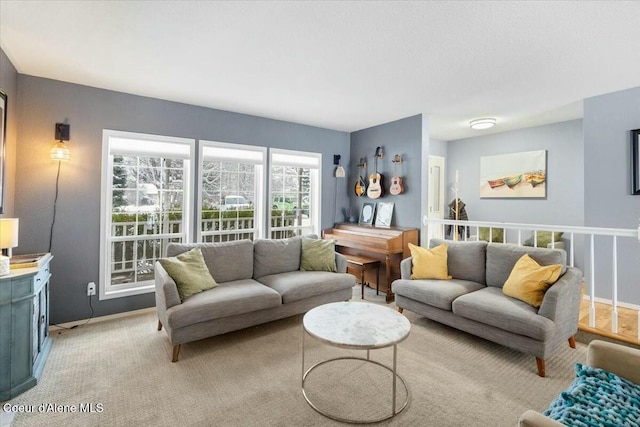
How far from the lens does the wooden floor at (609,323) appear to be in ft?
8.78

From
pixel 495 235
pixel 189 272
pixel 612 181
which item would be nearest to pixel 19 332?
pixel 189 272

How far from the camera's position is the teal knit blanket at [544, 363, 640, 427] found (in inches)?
45.1

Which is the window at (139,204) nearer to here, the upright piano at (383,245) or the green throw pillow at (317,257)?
the green throw pillow at (317,257)

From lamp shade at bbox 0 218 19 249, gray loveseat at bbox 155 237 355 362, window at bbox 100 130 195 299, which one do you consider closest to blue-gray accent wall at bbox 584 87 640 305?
gray loveseat at bbox 155 237 355 362

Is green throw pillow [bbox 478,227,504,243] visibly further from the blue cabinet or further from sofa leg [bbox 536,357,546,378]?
the blue cabinet

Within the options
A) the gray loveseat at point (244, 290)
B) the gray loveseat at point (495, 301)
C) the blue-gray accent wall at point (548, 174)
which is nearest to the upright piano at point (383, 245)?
the gray loveseat at point (495, 301)

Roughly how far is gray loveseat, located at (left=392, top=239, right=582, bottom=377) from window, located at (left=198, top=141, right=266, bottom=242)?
7.51ft

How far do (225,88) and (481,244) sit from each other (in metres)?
3.31

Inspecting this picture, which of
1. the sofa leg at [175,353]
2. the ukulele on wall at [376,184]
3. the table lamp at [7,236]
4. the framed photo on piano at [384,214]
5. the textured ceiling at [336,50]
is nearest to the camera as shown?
the textured ceiling at [336,50]

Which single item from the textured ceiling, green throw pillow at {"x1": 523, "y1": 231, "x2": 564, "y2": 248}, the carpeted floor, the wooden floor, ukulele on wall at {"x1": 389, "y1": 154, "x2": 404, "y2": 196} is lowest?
the carpeted floor

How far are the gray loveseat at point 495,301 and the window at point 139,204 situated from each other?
9.57 feet

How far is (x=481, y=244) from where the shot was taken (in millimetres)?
3383

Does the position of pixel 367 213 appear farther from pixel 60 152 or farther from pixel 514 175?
pixel 60 152

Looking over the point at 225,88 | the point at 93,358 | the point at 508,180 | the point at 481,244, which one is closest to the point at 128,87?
the point at 225,88
